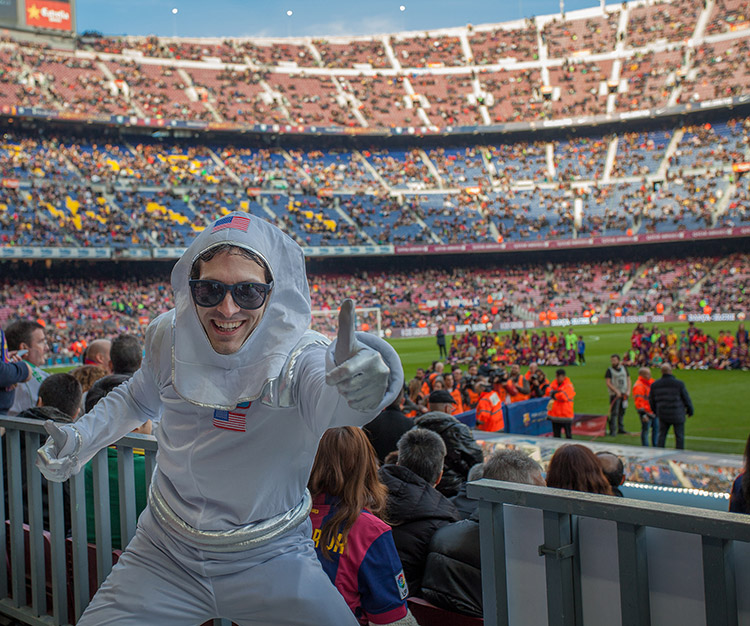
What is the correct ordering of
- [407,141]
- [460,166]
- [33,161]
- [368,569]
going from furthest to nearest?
[407,141] → [460,166] → [33,161] → [368,569]

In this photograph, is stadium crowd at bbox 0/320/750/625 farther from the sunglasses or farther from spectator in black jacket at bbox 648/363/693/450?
spectator in black jacket at bbox 648/363/693/450

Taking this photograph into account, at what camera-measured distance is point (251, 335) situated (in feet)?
7.23

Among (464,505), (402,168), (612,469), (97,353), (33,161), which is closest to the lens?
(464,505)

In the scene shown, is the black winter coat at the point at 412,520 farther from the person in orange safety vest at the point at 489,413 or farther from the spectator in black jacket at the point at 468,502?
the person in orange safety vest at the point at 489,413

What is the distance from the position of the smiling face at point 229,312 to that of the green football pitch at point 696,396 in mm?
11735

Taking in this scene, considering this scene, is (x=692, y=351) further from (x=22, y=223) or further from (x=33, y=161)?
(x=33, y=161)

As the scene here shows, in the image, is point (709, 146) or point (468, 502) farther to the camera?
point (709, 146)

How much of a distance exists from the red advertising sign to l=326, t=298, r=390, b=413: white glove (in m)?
51.7

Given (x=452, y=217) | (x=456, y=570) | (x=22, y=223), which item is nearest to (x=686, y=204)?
(x=452, y=217)

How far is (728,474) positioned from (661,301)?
31.0m

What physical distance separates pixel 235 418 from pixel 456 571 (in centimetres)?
125

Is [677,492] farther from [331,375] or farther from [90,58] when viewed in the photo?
[90,58]

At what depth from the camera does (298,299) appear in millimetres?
2279

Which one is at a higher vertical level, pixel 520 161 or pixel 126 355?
pixel 520 161
